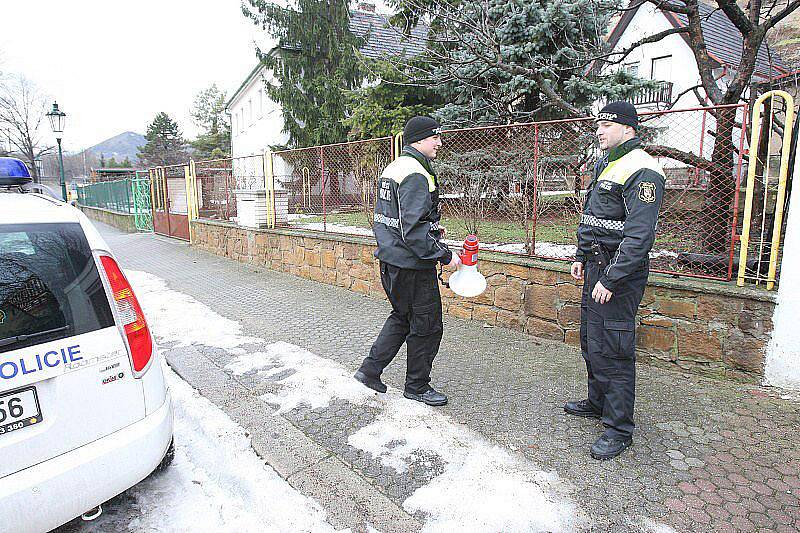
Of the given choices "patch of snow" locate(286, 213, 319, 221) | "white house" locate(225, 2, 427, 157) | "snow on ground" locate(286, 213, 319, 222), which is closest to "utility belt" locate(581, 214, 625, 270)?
→ "patch of snow" locate(286, 213, 319, 221)

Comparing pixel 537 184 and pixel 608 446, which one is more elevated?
pixel 537 184

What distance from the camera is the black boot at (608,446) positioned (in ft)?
9.78

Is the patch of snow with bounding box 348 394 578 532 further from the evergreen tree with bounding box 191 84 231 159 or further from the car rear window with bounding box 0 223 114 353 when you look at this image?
the evergreen tree with bounding box 191 84 231 159

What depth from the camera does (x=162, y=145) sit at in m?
65.2

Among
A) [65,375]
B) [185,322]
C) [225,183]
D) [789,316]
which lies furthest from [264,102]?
[65,375]

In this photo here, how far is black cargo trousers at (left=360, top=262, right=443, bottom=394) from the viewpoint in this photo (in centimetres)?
357

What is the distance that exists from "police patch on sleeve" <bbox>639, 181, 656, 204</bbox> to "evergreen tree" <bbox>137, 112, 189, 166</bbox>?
2675 inches

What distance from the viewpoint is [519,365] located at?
4.51 metres

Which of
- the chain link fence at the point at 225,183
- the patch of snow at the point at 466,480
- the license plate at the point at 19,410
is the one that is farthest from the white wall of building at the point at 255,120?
the license plate at the point at 19,410

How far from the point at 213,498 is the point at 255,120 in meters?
24.6

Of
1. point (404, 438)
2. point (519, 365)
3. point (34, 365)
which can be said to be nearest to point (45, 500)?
point (34, 365)

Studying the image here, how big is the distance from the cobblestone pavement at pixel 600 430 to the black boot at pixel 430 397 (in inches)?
3.1

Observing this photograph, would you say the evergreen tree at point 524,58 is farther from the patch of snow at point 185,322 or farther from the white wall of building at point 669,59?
the white wall of building at point 669,59

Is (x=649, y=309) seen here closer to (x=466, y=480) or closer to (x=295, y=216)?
(x=466, y=480)
